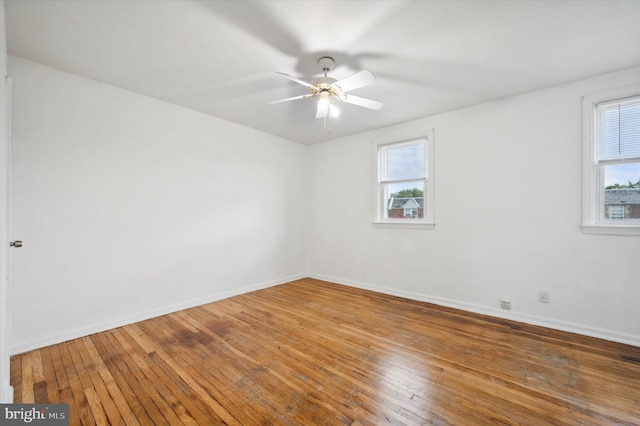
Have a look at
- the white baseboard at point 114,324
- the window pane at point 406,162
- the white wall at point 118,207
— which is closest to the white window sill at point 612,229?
the window pane at point 406,162

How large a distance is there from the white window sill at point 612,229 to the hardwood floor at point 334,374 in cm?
105

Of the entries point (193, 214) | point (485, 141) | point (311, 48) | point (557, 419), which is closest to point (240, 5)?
point (311, 48)

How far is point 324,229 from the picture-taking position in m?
5.07

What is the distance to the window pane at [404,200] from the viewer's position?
13.0 ft

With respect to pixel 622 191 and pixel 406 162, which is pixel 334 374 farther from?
pixel 622 191

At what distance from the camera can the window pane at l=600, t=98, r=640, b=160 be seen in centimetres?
258

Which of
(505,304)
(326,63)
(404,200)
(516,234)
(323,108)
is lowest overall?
(505,304)

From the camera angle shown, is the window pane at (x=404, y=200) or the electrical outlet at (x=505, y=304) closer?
the electrical outlet at (x=505, y=304)

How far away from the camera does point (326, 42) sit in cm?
216

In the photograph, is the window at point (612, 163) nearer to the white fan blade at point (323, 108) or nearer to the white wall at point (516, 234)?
the white wall at point (516, 234)

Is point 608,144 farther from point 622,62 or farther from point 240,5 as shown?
point 240,5

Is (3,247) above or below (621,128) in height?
below

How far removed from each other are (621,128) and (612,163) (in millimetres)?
353

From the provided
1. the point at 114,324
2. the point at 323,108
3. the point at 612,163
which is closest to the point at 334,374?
the point at 323,108
